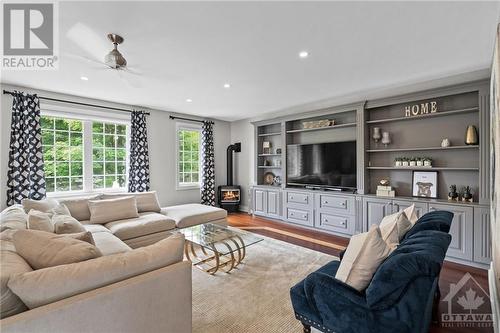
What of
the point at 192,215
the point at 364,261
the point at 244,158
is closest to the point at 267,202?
the point at 244,158

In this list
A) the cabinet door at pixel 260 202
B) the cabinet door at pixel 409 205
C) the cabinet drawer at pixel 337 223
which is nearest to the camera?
the cabinet door at pixel 409 205

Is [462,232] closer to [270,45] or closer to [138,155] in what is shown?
[270,45]

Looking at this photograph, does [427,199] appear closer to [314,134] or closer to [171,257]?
[314,134]

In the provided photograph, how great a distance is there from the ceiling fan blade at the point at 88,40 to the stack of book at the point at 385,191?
4262 mm

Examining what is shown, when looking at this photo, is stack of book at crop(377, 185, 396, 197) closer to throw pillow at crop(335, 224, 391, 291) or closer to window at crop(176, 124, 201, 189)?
throw pillow at crop(335, 224, 391, 291)

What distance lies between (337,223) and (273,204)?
1.57 m

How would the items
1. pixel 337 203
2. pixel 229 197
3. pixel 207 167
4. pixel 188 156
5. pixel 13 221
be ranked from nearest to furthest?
pixel 13 221
pixel 337 203
pixel 188 156
pixel 207 167
pixel 229 197

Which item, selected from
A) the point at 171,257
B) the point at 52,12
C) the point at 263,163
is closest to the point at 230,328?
the point at 171,257

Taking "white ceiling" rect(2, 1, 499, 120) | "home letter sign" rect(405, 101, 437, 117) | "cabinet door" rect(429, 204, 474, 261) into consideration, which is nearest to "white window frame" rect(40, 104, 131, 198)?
"white ceiling" rect(2, 1, 499, 120)

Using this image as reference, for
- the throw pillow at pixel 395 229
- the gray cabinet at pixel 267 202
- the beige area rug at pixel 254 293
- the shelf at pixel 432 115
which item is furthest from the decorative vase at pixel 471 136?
the gray cabinet at pixel 267 202

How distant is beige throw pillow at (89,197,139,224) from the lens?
356cm

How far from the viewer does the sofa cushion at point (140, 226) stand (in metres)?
3.26

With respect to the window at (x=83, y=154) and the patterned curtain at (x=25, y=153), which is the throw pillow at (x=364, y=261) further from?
the window at (x=83, y=154)

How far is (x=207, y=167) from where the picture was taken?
639cm
